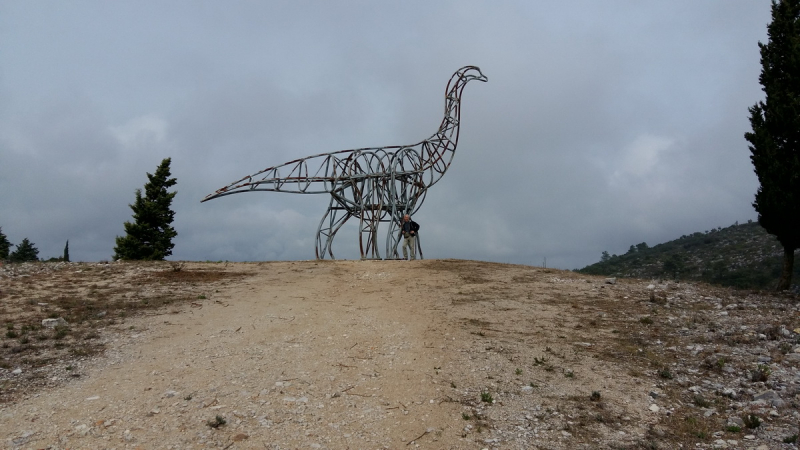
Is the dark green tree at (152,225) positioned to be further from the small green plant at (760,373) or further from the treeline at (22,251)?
the small green plant at (760,373)

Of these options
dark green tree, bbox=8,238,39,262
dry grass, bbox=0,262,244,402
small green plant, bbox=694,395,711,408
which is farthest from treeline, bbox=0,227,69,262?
small green plant, bbox=694,395,711,408

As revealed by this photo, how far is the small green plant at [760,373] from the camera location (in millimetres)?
8398

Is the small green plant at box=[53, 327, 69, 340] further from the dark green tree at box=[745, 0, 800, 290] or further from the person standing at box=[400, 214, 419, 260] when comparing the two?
the dark green tree at box=[745, 0, 800, 290]

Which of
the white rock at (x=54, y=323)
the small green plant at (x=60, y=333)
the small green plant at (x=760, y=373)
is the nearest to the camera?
the small green plant at (x=760, y=373)

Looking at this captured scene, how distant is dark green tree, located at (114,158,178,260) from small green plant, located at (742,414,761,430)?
1098 inches

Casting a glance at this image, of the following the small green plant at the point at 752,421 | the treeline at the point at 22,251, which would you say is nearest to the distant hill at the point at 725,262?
the small green plant at the point at 752,421

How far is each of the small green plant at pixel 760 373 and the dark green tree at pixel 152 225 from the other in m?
27.7

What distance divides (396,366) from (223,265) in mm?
13123

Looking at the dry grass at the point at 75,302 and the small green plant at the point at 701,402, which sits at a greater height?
the dry grass at the point at 75,302

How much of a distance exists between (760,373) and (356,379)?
23.2ft

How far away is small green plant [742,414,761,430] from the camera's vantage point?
6992 millimetres

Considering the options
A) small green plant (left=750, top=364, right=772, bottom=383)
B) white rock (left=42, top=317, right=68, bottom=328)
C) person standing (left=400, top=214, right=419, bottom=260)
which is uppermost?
person standing (left=400, top=214, right=419, bottom=260)

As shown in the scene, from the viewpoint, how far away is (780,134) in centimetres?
1520

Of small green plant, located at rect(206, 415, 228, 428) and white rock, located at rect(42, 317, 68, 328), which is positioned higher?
white rock, located at rect(42, 317, 68, 328)
